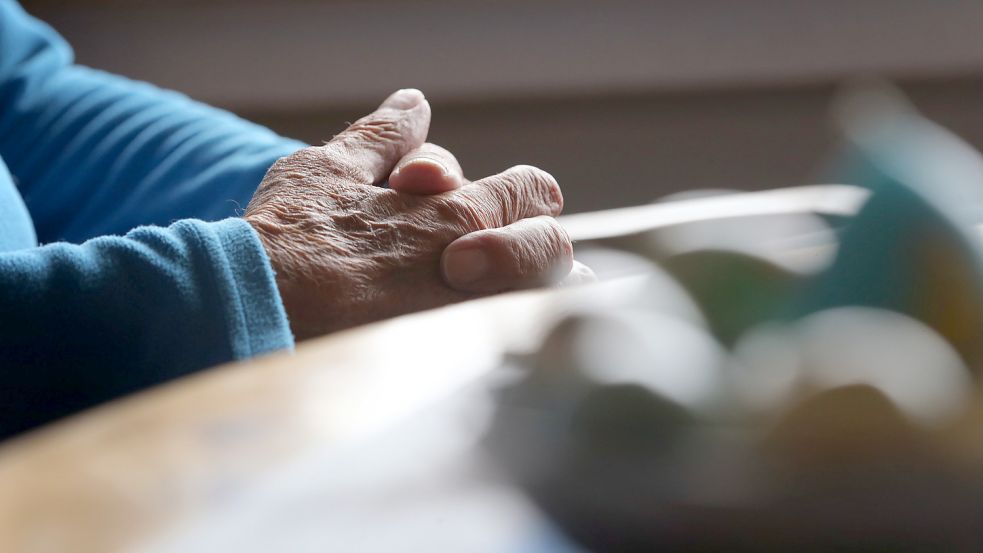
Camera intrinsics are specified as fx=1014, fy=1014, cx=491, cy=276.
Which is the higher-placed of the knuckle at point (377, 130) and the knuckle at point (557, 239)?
the knuckle at point (377, 130)

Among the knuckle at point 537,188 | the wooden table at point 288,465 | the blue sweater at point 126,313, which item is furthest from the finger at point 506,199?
the wooden table at point 288,465

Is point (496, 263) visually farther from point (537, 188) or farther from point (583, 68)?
point (583, 68)

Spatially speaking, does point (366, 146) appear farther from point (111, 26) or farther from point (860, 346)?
point (111, 26)

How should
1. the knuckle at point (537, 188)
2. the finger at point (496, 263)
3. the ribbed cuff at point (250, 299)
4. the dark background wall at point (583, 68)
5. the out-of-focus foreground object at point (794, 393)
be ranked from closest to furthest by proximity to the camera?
the out-of-focus foreground object at point (794, 393) → the ribbed cuff at point (250, 299) → the finger at point (496, 263) → the knuckle at point (537, 188) → the dark background wall at point (583, 68)

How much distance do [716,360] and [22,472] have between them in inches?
5.3

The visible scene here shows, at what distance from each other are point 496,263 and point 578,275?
5 centimetres

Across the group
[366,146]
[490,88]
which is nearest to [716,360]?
[366,146]

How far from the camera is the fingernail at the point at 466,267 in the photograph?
A: 559 millimetres

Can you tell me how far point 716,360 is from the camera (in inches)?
7.9

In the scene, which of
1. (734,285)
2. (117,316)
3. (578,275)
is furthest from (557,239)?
(734,285)

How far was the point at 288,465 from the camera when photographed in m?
0.20

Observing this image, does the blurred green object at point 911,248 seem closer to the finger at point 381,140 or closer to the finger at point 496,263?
the finger at point 496,263

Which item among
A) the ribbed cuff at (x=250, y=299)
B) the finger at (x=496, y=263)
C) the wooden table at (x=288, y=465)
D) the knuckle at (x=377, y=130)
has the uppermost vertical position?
the wooden table at (x=288, y=465)

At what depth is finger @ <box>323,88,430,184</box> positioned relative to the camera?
645 mm
